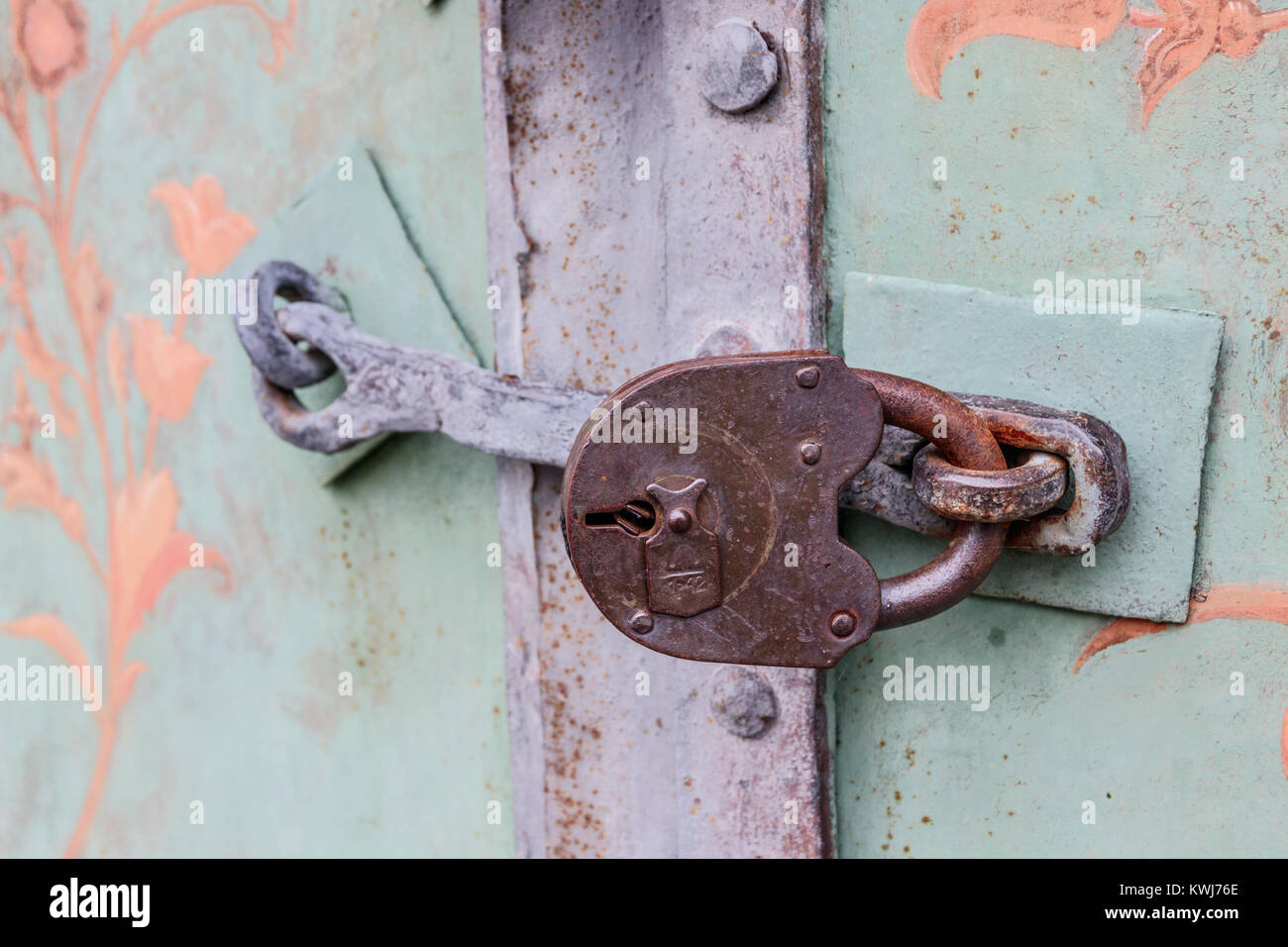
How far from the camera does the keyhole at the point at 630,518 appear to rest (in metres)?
0.52

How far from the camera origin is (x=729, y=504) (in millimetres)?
513

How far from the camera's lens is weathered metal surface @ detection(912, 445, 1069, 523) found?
19.6 inches

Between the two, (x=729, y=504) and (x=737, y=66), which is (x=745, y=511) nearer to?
(x=729, y=504)

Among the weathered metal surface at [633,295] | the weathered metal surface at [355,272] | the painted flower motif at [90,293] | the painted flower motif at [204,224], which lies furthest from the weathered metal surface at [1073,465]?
→ the painted flower motif at [90,293]

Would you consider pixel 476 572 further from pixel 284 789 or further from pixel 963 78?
pixel 963 78

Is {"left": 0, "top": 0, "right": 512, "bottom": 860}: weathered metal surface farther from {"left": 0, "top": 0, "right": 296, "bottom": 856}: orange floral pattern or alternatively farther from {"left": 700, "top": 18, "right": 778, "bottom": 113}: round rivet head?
{"left": 700, "top": 18, "right": 778, "bottom": 113}: round rivet head

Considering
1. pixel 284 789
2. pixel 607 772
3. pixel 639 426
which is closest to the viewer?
pixel 639 426

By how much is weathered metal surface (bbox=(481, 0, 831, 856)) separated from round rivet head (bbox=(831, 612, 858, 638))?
10 centimetres

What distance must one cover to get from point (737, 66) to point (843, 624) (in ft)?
0.88

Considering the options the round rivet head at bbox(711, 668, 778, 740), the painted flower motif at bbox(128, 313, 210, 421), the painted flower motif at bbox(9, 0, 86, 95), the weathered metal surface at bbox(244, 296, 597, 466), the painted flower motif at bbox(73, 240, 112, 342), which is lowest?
the round rivet head at bbox(711, 668, 778, 740)

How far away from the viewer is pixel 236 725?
0.82m

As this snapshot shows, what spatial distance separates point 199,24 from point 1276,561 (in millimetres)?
681

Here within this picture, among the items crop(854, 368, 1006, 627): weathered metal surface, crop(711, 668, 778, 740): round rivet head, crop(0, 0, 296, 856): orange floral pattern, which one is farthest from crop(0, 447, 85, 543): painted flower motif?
crop(854, 368, 1006, 627): weathered metal surface
